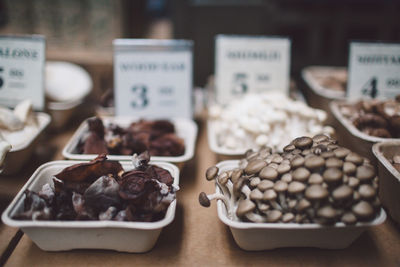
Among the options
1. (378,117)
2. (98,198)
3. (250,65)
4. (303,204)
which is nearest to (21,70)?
(98,198)

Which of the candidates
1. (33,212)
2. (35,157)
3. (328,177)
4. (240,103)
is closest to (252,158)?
(328,177)

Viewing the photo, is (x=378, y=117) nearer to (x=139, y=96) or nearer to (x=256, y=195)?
(x=256, y=195)

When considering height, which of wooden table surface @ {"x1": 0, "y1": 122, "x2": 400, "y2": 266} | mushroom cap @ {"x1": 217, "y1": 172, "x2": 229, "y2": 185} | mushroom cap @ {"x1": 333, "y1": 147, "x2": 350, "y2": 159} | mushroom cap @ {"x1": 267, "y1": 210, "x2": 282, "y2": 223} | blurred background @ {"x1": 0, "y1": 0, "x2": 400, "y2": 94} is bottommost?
wooden table surface @ {"x1": 0, "y1": 122, "x2": 400, "y2": 266}

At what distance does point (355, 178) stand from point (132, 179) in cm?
72

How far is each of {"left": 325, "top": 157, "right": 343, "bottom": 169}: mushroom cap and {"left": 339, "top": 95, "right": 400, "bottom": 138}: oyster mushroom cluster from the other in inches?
23.2

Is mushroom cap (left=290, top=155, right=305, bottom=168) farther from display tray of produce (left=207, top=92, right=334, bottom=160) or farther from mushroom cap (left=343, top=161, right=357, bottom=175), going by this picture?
display tray of produce (left=207, top=92, right=334, bottom=160)

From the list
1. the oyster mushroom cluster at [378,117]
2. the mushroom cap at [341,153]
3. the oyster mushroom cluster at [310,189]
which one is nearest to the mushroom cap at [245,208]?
the oyster mushroom cluster at [310,189]

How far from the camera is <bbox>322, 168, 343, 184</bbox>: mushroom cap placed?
1045mm

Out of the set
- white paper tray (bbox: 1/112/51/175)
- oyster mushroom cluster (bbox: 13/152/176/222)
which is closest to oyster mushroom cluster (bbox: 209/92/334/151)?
oyster mushroom cluster (bbox: 13/152/176/222)

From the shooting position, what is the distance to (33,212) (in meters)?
1.12

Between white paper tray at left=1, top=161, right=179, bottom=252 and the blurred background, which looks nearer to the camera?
white paper tray at left=1, top=161, right=179, bottom=252

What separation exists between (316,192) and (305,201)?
0.16 feet

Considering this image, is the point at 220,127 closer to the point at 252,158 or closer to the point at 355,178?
the point at 252,158

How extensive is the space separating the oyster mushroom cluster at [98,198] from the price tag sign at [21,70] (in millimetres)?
773
